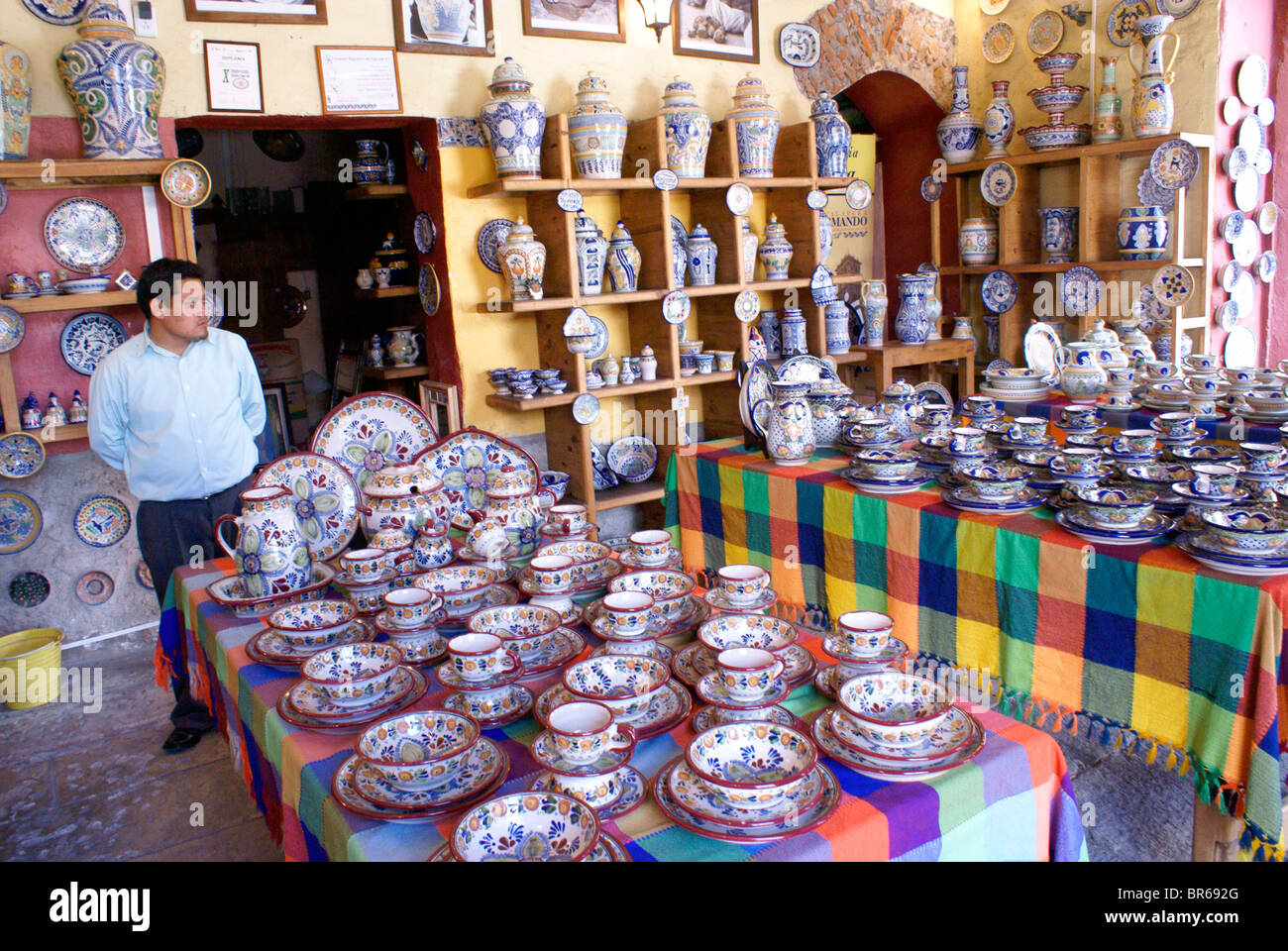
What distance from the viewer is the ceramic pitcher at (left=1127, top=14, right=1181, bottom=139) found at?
13.3 ft

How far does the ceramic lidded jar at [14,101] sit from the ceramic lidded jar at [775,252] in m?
2.78

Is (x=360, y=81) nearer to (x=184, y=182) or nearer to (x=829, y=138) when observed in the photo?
→ (x=184, y=182)

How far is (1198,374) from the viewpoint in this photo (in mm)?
3096

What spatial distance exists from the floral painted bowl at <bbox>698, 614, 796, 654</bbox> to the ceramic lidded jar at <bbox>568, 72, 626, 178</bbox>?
2582mm

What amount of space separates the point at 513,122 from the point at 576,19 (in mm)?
725

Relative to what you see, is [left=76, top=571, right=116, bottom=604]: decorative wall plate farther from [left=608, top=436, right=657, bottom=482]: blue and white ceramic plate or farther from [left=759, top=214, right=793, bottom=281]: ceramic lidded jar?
[left=759, top=214, right=793, bottom=281]: ceramic lidded jar

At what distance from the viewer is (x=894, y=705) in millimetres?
1190

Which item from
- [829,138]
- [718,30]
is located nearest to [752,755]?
[829,138]

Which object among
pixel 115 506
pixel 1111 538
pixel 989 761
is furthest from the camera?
pixel 115 506

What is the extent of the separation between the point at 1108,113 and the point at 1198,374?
1.79 meters

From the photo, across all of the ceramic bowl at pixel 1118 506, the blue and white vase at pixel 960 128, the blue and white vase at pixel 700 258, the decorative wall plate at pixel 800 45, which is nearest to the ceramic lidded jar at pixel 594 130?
the blue and white vase at pixel 700 258
